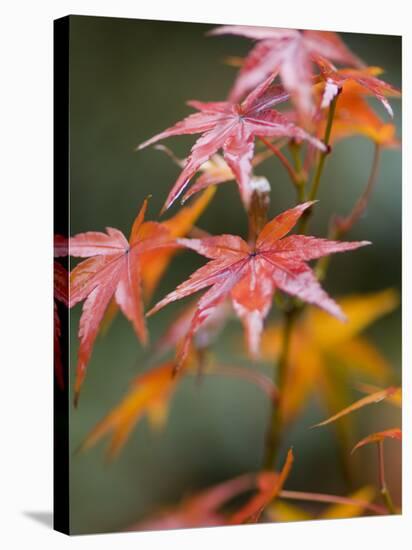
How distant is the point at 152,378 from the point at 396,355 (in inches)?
20.1

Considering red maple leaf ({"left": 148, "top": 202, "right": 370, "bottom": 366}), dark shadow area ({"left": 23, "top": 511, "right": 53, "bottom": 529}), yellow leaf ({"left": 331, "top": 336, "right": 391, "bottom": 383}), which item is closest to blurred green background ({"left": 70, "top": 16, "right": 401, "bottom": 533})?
yellow leaf ({"left": 331, "top": 336, "right": 391, "bottom": 383})

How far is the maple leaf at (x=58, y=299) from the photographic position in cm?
151

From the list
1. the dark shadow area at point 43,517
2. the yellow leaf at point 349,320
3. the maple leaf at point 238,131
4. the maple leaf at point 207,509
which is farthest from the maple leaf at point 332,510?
the maple leaf at point 238,131

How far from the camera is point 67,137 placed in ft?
5.11

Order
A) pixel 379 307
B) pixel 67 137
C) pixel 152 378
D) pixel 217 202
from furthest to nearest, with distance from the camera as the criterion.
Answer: pixel 217 202 → pixel 379 307 → pixel 152 378 → pixel 67 137

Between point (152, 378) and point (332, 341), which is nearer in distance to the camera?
point (152, 378)

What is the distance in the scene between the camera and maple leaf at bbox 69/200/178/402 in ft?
4.53

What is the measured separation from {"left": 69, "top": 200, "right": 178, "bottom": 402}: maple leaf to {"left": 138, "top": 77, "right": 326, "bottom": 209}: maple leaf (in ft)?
0.39

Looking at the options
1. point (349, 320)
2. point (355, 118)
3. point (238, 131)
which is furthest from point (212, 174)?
point (349, 320)

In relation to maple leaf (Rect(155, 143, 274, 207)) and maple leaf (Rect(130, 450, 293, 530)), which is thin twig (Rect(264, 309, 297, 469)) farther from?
maple leaf (Rect(155, 143, 274, 207))

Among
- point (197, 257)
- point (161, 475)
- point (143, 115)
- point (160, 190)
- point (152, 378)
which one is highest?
point (143, 115)

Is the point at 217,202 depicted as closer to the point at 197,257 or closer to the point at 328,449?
the point at 197,257

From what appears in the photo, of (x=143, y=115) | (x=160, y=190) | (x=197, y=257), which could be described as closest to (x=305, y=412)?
(x=197, y=257)

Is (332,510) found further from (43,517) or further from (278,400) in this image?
(43,517)
